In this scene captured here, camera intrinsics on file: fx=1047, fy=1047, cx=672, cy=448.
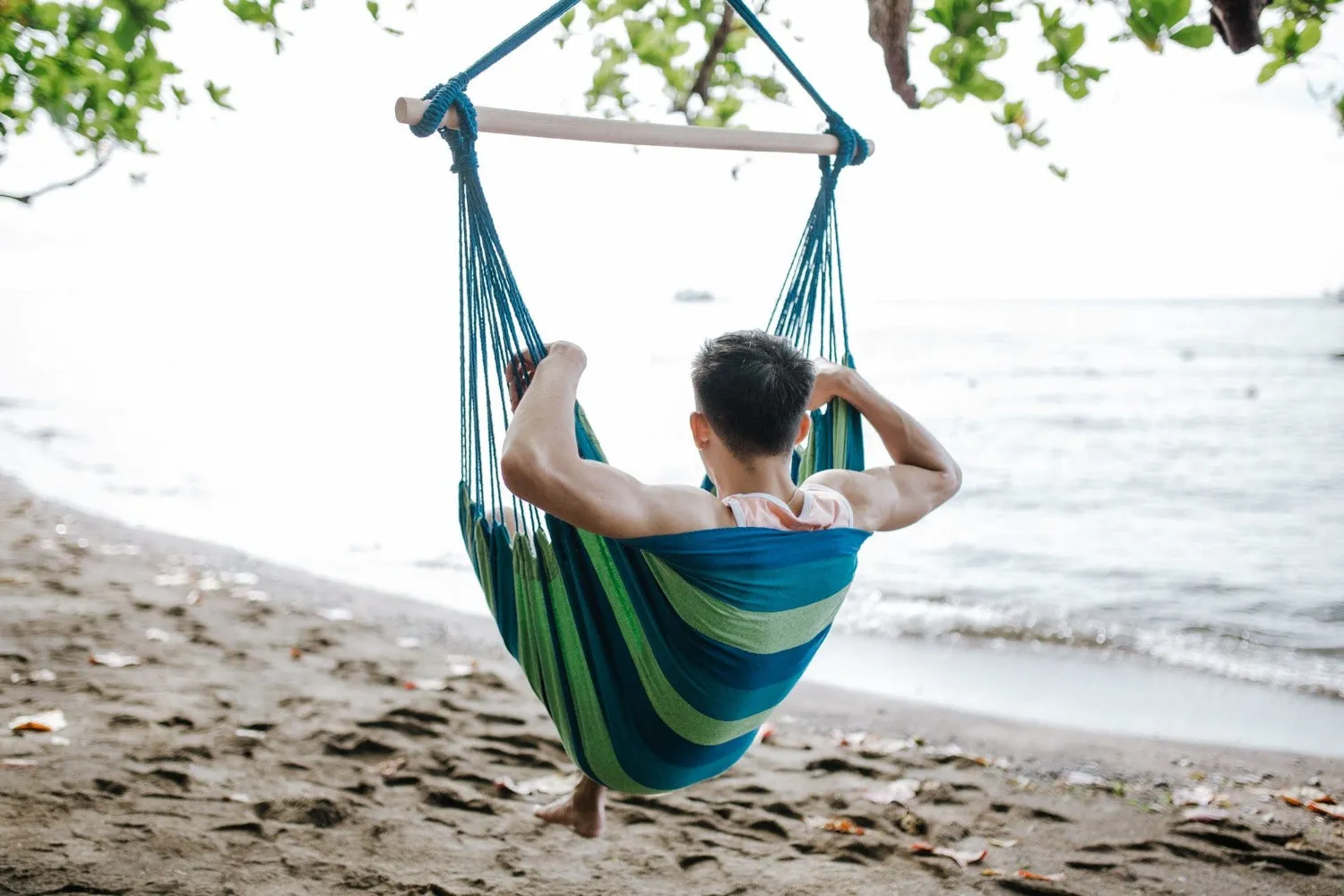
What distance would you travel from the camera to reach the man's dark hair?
4.32 feet

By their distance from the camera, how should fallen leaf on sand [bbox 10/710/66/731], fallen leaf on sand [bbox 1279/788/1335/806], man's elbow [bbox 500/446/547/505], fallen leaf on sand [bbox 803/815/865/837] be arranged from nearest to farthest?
1. man's elbow [bbox 500/446/547/505]
2. fallen leaf on sand [bbox 803/815/865/837]
3. fallen leaf on sand [bbox 10/710/66/731]
4. fallen leaf on sand [bbox 1279/788/1335/806]

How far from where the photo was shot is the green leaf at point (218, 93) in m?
2.28

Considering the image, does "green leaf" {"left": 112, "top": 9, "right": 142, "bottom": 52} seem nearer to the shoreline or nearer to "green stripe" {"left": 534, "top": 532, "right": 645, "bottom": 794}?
"green stripe" {"left": 534, "top": 532, "right": 645, "bottom": 794}

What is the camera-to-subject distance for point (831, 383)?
5.37 ft

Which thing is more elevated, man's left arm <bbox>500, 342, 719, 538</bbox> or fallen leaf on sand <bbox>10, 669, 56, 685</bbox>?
man's left arm <bbox>500, 342, 719, 538</bbox>

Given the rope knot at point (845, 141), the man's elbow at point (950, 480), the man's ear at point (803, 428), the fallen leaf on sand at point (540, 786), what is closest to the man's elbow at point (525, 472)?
the man's ear at point (803, 428)

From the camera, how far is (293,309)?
44.8m

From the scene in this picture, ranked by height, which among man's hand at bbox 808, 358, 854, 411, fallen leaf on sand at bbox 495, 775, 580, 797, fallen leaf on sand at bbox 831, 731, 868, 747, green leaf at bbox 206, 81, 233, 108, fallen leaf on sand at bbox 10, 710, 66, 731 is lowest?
fallen leaf on sand at bbox 495, 775, 580, 797

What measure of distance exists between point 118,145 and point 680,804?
2.11 meters

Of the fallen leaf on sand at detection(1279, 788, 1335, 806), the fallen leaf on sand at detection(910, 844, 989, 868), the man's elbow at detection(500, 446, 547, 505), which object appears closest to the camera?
the man's elbow at detection(500, 446, 547, 505)

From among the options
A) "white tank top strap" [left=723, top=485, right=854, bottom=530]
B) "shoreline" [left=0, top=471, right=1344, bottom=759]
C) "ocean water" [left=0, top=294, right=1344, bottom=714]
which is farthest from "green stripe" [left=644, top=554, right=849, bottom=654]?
"ocean water" [left=0, top=294, right=1344, bottom=714]

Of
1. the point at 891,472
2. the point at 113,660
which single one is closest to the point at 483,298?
the point at 891,472

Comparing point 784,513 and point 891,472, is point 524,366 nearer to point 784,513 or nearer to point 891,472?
point 784,513

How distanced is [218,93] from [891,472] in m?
1.72
